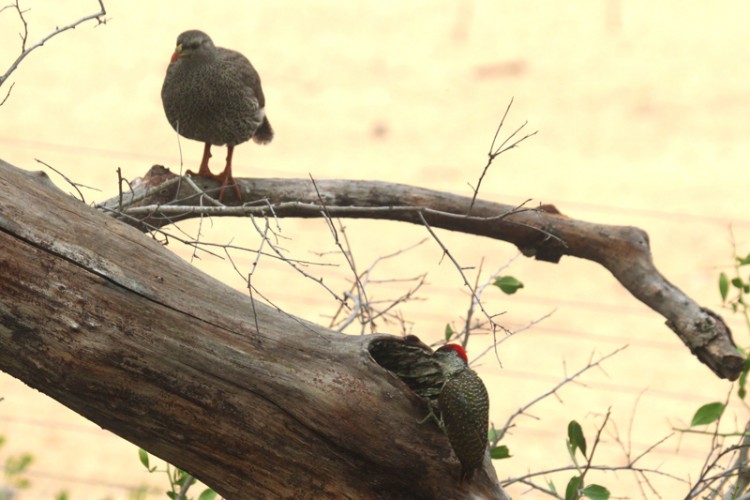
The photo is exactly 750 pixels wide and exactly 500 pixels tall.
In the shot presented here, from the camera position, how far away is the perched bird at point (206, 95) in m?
3.97

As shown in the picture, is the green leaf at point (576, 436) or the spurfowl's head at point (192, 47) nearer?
the green leaf at point (576, 436)

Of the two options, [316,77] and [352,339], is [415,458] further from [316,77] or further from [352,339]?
[316,77]

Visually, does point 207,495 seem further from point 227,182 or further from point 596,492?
point 227,182

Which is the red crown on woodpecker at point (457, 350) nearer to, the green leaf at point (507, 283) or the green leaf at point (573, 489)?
the green leaf at point (573, 489)

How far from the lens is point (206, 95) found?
3.96 m

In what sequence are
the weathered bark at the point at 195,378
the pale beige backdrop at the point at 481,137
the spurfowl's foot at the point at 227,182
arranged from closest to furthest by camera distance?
the weathered bark at the point at 195,378, the spurfowl's foot at the point at 227,182, the pale beige backdrop at the point at 481,137

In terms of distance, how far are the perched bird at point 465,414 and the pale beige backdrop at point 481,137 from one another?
6173 mm

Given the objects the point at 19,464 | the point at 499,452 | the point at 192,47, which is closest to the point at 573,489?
the point at 499,452

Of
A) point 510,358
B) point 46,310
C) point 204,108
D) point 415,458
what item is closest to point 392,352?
point 415,458

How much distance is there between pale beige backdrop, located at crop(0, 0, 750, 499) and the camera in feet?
29.8

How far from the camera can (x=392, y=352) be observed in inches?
101

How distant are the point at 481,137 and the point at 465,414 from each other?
27.8 ft

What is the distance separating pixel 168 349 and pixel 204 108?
174 cm

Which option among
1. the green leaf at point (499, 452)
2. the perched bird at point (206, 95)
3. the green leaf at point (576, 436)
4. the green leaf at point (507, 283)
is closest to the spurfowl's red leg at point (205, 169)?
the perched bird at point (206, 95)
